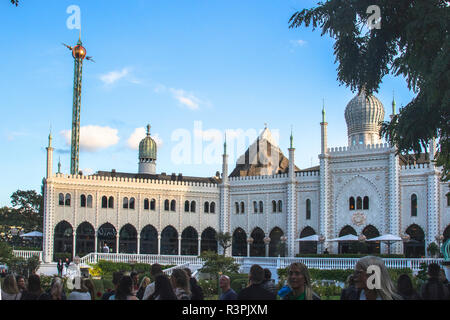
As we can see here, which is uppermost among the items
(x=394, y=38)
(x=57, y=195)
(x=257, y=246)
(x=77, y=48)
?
(x=77, y=48)

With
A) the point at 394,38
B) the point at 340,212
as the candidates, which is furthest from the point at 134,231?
the point at 394,38

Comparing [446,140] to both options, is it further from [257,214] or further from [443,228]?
[257,214]

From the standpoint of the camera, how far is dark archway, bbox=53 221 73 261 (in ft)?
161

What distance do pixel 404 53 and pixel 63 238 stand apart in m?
35.9

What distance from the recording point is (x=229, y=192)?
184 feet

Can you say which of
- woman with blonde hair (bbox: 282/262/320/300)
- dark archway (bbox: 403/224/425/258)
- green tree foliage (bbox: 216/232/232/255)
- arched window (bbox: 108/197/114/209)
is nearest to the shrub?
dark archway (bbox: 403/224/425/258)

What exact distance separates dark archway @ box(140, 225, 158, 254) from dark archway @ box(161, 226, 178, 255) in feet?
2.35

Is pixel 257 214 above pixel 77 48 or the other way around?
the other way around

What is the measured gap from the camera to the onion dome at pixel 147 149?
65.1m

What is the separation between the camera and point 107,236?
51.4 metres

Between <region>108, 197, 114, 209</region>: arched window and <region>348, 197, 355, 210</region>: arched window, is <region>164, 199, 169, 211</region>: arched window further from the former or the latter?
<region>348, 197, 355, 210</region>: arched window

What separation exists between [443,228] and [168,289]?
3887 centimetres
